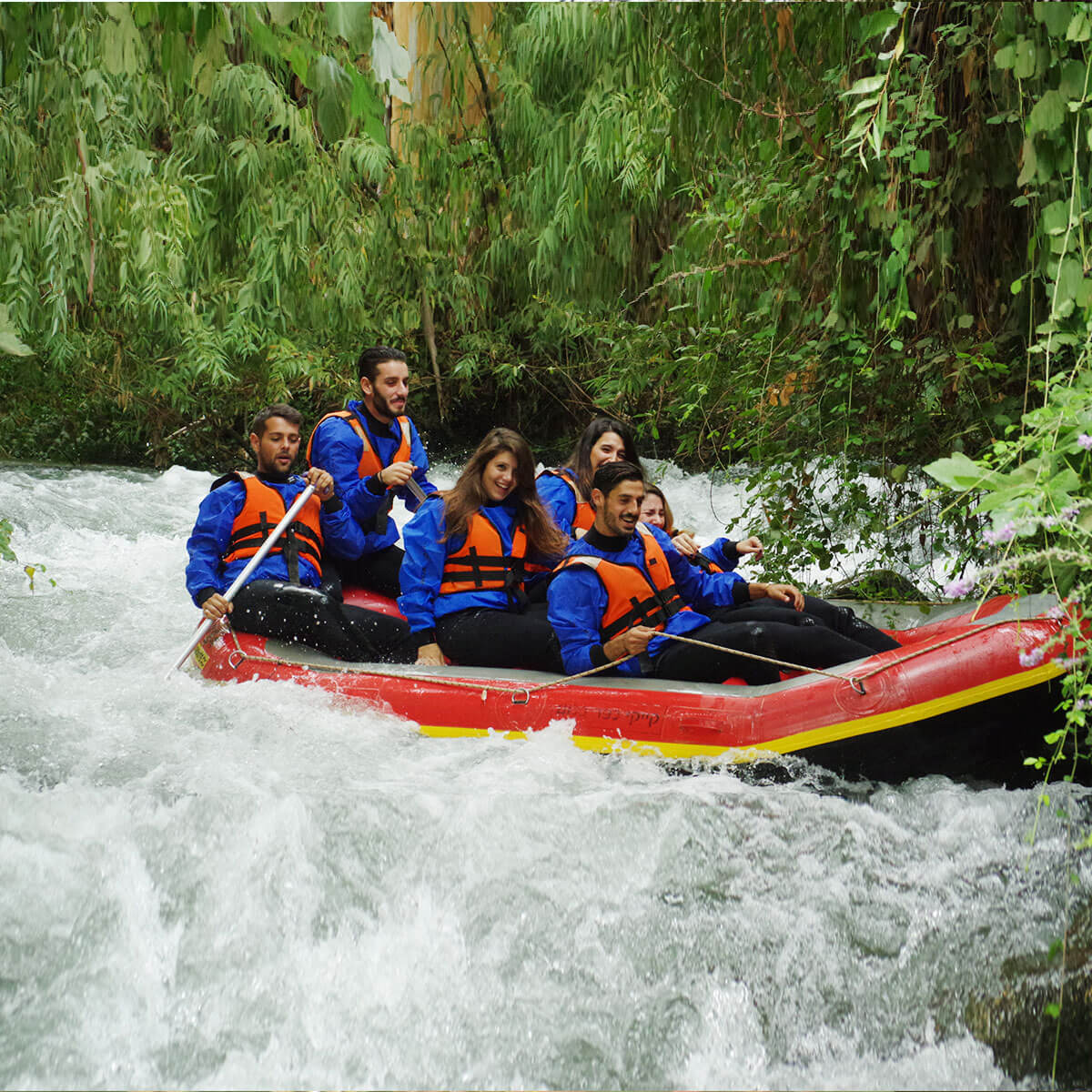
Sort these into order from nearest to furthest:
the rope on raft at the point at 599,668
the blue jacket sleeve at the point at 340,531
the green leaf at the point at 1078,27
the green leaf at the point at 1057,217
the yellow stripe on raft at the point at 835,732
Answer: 1. the green leaf at the point at 1078,27
2. the green leaf at the point at 1057,217
3. the yellow stripe on raft at the point at 835,732
4. the rope on raft at the point at 599,668
5. the blue jacket sleeve at the point at 340,531

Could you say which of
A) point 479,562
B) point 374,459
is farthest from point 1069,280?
point 374,459

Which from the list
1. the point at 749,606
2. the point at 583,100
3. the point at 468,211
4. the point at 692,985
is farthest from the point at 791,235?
the point at 468,211

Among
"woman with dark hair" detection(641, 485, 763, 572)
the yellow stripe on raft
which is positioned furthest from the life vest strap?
the yellow stripe on raft

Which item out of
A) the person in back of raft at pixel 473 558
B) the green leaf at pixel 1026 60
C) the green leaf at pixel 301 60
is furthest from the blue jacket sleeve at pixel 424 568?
the green leaf at pixel 301 60

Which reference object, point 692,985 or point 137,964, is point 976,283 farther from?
point 137,964

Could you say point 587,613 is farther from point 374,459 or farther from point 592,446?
point 374,459

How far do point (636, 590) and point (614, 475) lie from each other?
1.18ft

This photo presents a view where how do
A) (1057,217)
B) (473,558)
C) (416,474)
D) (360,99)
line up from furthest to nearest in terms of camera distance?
(416,474) → (473,558) → (1057,217) → (360,99)

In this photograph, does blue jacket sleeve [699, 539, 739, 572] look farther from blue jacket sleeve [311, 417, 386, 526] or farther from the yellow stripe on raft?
blue jacket sleeve [311, 417, 386, 526]

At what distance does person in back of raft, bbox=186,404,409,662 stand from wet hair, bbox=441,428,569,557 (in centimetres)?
53

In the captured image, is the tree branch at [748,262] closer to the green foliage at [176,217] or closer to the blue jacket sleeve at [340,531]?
the green foliage at [176,217]

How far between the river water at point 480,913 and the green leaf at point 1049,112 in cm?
166

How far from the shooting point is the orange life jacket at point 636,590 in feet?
11.8

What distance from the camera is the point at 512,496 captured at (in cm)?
404
